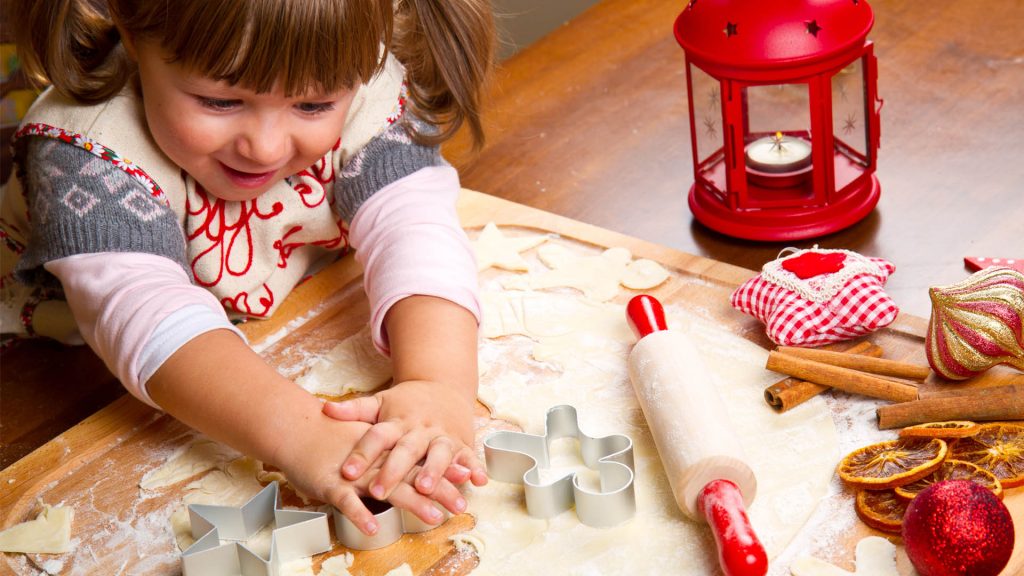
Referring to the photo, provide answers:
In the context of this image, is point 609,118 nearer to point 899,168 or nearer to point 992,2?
point 899,168

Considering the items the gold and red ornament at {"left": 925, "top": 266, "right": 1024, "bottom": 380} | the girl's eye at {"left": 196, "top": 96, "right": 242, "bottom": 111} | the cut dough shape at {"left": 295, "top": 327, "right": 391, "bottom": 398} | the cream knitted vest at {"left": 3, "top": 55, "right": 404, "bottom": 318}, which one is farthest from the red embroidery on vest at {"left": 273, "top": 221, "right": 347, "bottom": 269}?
the gold and red ornament at {"left": 925, "top": 266, "right": 1024, "bottom": 380}

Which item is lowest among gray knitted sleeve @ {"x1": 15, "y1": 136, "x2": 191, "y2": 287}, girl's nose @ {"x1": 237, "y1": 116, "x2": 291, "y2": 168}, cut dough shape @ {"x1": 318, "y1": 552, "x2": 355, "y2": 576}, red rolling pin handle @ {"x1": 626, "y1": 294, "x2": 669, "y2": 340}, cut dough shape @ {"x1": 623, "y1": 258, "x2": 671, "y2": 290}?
cut dough shape @ {"x1": 623, "y1": 258, "x2": 671, "y2": 290}

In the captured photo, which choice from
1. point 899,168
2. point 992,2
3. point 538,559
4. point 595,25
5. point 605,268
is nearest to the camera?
point 538,559

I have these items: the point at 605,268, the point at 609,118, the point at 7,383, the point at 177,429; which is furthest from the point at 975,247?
the point at 7,383

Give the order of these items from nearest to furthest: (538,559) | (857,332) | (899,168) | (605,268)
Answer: (538,559), (857,332), (605,268), (899,168)

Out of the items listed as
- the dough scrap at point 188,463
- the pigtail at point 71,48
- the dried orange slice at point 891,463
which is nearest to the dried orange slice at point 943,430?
the dried orange slice at point 891,463

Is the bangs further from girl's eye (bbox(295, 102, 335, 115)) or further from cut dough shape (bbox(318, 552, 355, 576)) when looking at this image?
cut dough shape (bbox(318, 552, 355, 576))

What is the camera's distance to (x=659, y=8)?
1532 millimetres

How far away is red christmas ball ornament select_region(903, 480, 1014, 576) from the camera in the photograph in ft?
2.15

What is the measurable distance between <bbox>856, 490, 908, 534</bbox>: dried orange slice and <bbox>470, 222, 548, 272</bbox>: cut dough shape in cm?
40

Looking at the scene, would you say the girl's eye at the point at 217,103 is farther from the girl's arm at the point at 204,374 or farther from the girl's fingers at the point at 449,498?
the girl's fingers at the point at 449,498

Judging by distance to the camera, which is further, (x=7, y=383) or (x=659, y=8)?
(x=659, y=8)

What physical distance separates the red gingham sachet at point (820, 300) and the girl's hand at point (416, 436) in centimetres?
25

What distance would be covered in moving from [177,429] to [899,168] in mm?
736
